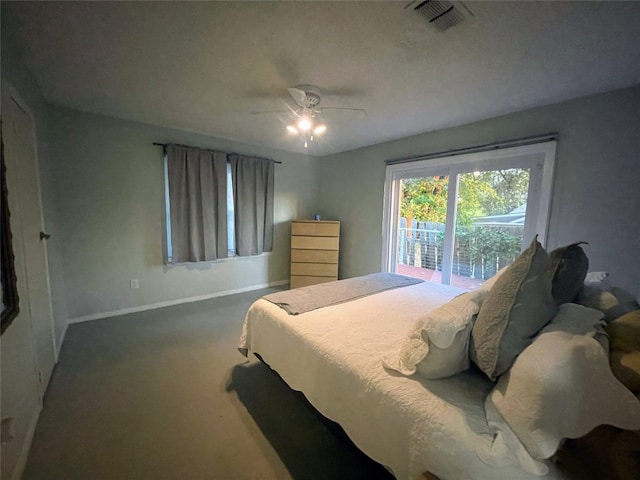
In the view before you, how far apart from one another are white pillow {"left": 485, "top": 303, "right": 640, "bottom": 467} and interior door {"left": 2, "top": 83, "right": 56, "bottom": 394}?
2.43m

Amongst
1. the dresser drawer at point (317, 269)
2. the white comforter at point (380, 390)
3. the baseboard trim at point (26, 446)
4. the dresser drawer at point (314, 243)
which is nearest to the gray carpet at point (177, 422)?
the baseboard trim at point (26, 446)

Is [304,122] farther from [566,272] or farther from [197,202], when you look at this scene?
[566,272]

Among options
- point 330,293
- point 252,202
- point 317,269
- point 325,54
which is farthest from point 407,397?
point 252,202

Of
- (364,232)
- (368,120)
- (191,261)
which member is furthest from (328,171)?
(191,261)

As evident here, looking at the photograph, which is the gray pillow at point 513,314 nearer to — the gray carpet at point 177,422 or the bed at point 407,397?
the bed at point 407,397

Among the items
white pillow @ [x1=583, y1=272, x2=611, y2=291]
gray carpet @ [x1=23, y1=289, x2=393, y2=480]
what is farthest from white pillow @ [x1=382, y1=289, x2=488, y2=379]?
white pillow @ [x1=583, y1=272, x2=611, y2=291]

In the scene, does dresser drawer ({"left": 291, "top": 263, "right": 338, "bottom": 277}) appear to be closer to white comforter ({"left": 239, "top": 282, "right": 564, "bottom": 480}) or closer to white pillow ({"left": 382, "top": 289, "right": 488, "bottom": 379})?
white comforter ({"left": 239, "top": 282, "right": 564, "bottom": 480})

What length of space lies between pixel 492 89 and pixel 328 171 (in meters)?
2.77

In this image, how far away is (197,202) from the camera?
136 inches

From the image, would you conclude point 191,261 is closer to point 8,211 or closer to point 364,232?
point 8,211

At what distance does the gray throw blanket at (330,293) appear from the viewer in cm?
189

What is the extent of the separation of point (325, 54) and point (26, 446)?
2.75 meters

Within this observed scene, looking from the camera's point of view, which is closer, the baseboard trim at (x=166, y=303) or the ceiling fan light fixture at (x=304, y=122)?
the ceiling fan light fixture at (x=304, y=122)

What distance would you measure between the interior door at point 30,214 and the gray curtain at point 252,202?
2055 mm
